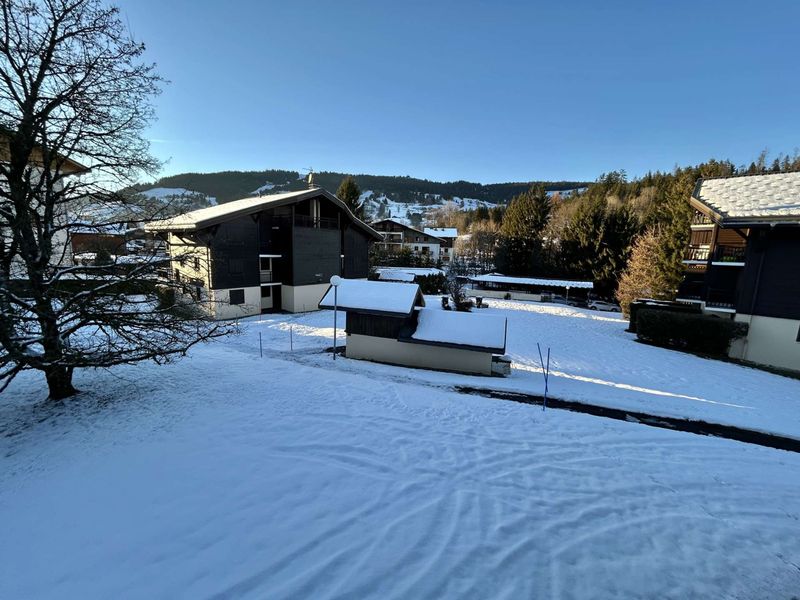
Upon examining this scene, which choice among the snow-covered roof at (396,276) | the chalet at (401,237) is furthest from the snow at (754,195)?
the chalet at (401,237)

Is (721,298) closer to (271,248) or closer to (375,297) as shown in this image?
(375,297)

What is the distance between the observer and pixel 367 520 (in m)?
4.79

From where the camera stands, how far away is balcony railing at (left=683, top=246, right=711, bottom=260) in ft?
81.1

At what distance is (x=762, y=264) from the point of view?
1881 cm

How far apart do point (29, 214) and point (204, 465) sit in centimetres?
728

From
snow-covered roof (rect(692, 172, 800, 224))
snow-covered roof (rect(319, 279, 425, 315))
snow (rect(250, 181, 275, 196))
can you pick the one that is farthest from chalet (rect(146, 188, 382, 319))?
snow (rect(250, 181, 275, 196))

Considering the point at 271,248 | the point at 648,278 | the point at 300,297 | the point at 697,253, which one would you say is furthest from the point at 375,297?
the point at 648,278

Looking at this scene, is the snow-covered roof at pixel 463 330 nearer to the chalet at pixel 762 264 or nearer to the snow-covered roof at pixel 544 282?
the chalet at pixel 762 264

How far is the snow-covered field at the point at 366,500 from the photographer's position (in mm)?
3947

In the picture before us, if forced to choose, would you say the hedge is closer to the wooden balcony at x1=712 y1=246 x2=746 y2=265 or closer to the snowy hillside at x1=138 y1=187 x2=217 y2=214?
the wooden balcony at x1=712 y1=246 x2=746 y2=265

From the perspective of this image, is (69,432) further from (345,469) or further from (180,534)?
(345,469)

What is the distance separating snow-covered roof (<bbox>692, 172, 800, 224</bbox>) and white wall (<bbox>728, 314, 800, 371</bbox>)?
5705mm

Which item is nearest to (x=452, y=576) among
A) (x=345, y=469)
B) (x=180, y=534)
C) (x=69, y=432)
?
(x=345, y=469)

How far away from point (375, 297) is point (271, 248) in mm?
15696
